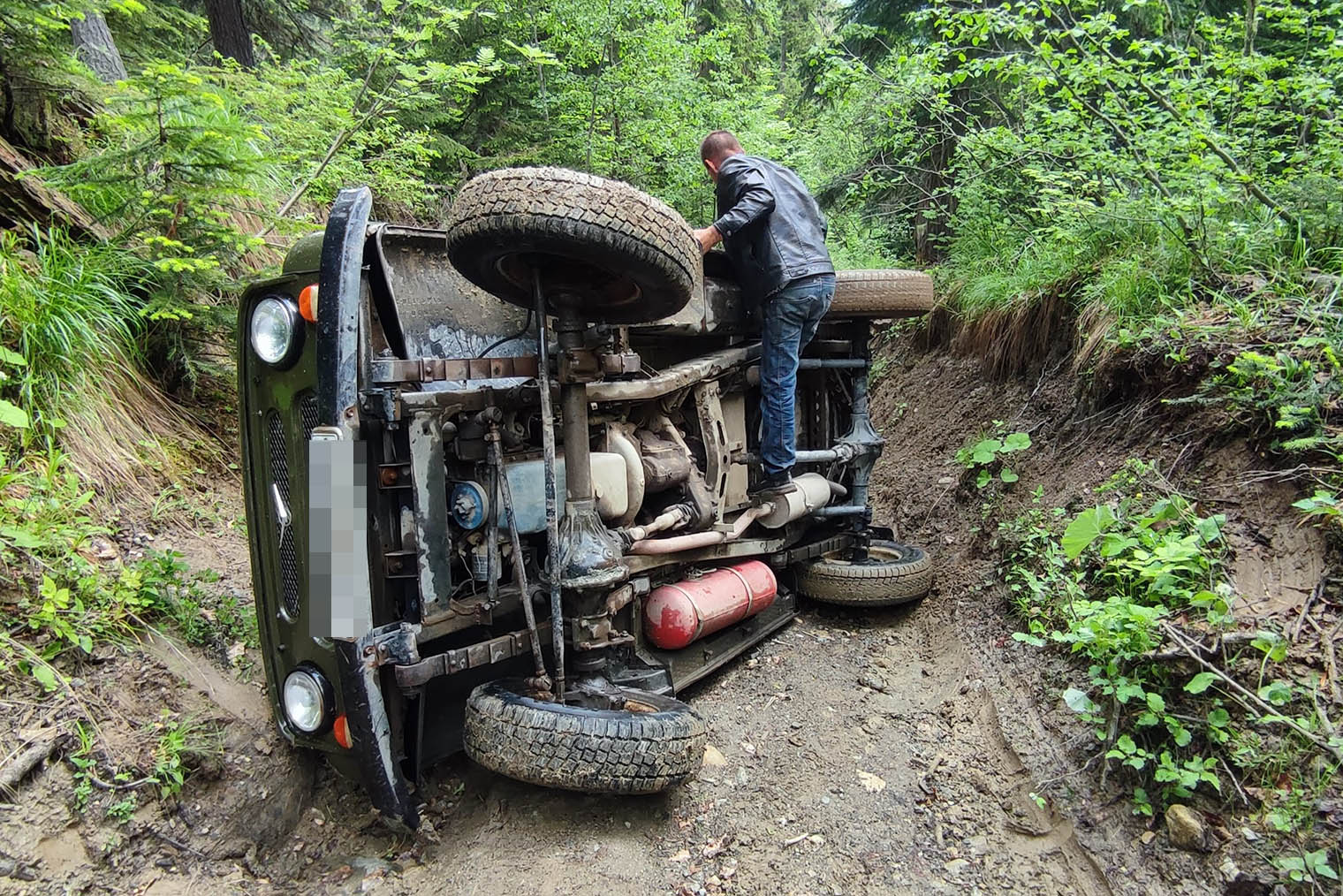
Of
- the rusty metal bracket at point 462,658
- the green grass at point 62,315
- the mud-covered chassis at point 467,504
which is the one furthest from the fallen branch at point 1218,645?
the green grass at point 62,315

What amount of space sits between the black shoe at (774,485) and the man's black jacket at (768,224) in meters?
0.86

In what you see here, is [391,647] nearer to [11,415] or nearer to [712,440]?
[11,415]

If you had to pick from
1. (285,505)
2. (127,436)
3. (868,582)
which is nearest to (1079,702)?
(868,582)

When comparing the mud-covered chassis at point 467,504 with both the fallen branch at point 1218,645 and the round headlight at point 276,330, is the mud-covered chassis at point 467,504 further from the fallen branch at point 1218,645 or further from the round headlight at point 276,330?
the fallen branch at point 1218,645

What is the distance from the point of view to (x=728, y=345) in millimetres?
3771

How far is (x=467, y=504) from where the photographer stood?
2.26 meters

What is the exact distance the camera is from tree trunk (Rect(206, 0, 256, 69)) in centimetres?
676

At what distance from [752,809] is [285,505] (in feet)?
5.93

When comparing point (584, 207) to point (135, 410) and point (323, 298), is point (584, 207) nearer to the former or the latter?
point (323, 298)

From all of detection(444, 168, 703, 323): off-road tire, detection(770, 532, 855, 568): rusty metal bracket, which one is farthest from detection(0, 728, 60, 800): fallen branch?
detection(770, 532, 855, 568): rusty metal bracket

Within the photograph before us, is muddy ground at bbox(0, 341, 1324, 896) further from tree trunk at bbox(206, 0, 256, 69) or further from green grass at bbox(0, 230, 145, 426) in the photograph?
tree trunk at bbox(206, 0, 256, 69)

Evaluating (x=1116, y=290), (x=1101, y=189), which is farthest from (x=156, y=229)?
(x=1101, y=189)

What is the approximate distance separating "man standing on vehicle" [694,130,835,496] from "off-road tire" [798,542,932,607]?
643mm

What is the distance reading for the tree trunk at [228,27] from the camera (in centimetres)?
676
